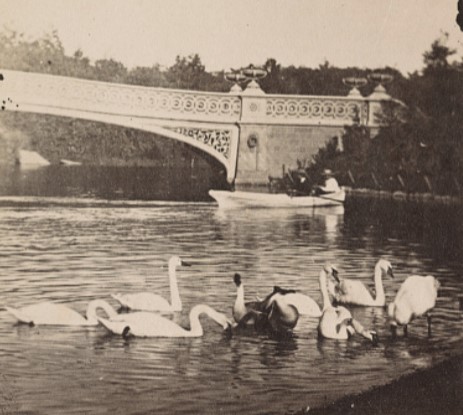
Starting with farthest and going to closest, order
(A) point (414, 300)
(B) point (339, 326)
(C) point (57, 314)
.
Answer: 1. (A) point (414, 300)
2. (B) point (339, 326)
3. (C) point (57, 314)

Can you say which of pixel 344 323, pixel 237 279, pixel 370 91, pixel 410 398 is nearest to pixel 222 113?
pixel 370 91

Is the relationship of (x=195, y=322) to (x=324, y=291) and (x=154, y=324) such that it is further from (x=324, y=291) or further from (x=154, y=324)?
(x=324, y=291)

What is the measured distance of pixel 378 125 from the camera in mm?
4449

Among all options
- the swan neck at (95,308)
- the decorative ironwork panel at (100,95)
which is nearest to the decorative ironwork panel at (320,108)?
the decorative ironwork panel at (100,95)

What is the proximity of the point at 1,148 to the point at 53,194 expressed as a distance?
2.74ft

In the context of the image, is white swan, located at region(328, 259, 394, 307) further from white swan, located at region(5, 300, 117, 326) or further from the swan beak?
white swan, located at region(5, 300, 117, 326)

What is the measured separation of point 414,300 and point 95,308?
849 mm

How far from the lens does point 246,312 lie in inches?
115

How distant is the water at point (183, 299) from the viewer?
238cm

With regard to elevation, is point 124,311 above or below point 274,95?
below

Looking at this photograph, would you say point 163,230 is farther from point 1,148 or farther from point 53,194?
point 1,148

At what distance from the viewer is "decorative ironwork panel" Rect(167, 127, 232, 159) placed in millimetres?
5078

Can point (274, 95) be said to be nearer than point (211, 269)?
No

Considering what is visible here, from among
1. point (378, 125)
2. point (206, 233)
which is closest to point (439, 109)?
point (378, 125)
